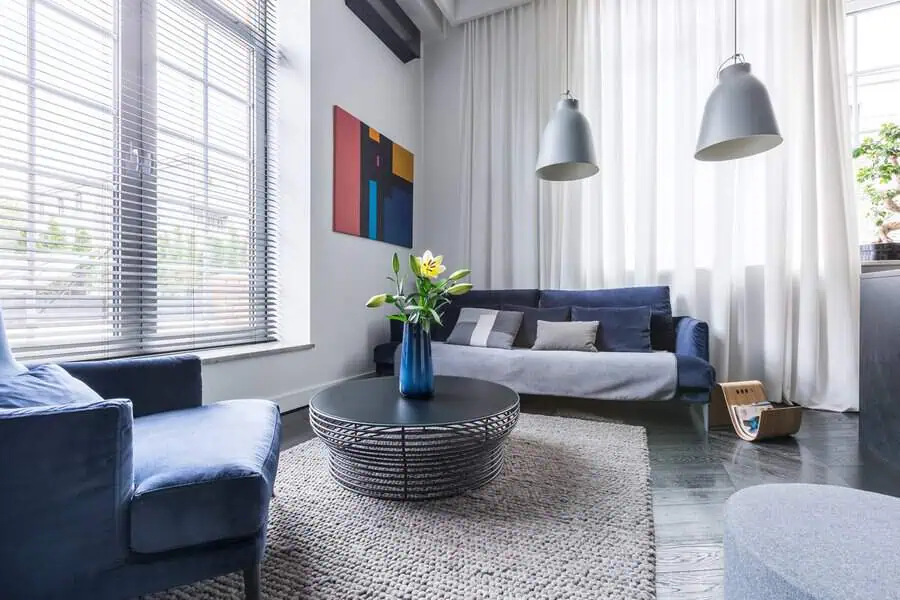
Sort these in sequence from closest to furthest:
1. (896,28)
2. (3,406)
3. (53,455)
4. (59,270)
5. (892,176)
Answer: (53,455) → (3,406) → (59,270) → (892,176) → (896,28)

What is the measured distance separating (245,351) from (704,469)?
7.67 feet

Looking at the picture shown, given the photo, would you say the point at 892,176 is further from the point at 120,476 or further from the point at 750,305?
the point at 120,476

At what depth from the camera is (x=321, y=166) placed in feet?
8.99

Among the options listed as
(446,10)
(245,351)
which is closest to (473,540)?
(245,351)

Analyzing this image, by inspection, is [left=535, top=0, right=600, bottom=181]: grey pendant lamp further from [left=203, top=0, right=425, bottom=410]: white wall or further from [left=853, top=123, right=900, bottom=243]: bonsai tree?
[left=853, top=123, right=900, bottom=243]: bonsai tree

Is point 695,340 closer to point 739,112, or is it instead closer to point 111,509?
point 739,112

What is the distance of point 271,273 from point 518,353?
1694 millimetres

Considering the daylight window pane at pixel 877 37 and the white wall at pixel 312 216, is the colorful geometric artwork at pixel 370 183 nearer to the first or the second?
the white wall at pixel 312 216

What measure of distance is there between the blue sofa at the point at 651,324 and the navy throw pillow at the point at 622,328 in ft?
0.42

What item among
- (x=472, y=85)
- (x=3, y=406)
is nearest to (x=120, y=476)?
(x=3, y=406)

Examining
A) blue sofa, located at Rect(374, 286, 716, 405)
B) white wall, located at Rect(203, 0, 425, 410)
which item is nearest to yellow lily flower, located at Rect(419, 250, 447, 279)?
white wall, located at Rect(203, 0, 425, 410)

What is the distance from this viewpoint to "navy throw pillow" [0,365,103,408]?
91 cm

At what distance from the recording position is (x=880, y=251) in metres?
2.64

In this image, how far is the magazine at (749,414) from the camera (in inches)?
85.0
